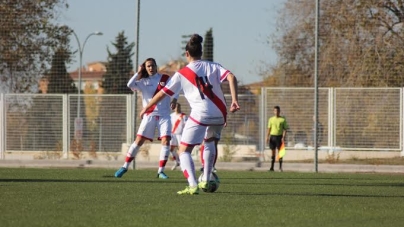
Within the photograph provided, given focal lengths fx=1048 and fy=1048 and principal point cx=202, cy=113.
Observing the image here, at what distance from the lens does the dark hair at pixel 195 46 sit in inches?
551

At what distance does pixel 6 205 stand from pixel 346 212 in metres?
3.86

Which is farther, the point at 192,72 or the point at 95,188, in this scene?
the point at 95,188

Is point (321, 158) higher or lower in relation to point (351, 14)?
lower

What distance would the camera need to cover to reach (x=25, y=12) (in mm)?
40719

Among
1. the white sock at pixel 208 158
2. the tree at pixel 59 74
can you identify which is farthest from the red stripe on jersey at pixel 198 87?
the tree at pixel 59 74

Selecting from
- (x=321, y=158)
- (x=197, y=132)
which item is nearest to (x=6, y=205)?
(x=197, y=132)

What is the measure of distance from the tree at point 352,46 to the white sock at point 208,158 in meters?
24.6

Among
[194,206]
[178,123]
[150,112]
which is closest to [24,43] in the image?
[178,123]

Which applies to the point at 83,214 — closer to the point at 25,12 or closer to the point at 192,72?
the point at 192,72

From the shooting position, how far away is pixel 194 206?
12.0 m

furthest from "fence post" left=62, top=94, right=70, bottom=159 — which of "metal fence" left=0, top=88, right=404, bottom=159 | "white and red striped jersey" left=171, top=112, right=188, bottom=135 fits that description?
"white and red striped jersey" left=171, top=112, right=188, bottom=135

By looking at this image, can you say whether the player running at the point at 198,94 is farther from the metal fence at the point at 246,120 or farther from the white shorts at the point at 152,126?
the metal fence at the point at 246,120

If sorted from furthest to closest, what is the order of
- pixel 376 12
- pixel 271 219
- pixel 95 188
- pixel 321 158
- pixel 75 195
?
1. pixel 376 12
2. pixel 321 158
3. pixel 95 188
4. pixel 75 195
5. pixel 271 219

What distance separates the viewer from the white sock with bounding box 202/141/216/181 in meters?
14.4
